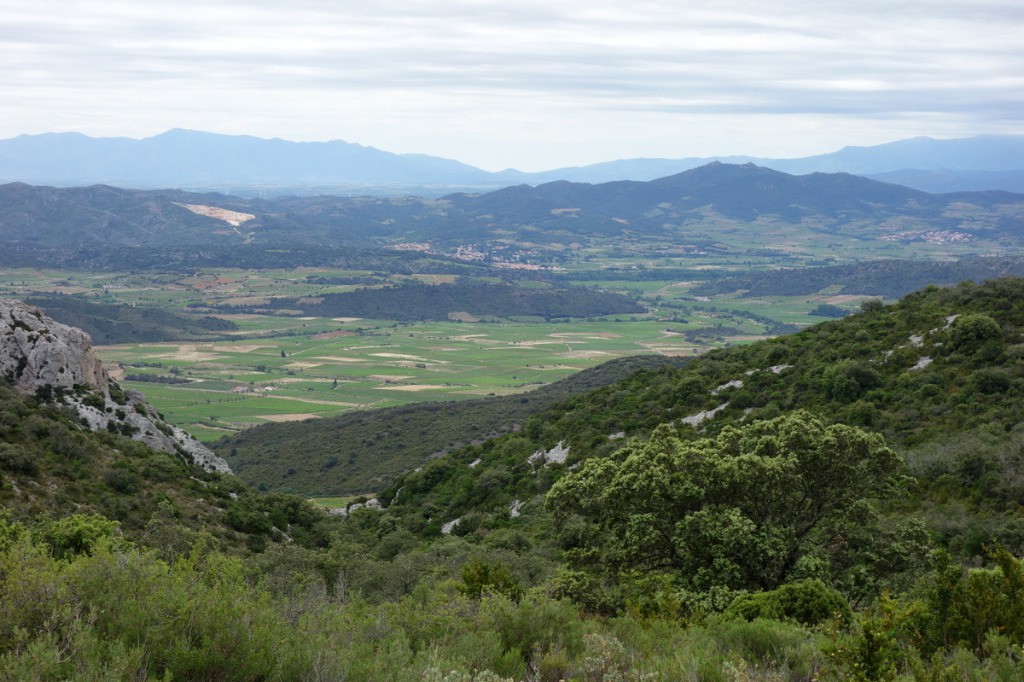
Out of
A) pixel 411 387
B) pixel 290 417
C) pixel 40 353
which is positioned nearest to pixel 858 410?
pixel 40 353

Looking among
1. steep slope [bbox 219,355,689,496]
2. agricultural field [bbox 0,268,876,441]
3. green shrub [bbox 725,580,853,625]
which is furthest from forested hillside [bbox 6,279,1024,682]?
agricultural field [bbox 0,268,876,441]

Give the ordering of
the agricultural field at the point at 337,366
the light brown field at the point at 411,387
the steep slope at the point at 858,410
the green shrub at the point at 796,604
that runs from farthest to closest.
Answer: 1. the light brown field at the point at 411,387
2. the agricultural field at the point at 337,366
3. the steep slope at the point at 858,410
4. the green shrub at the point at 796,604

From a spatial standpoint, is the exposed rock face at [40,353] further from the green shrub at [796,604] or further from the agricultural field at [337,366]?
the agricultural field at [337,366]

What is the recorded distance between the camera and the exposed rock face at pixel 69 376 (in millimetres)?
37656

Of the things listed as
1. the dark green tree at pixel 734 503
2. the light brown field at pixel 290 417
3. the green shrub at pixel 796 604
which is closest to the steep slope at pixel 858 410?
the dark green tree at pixel 734 503

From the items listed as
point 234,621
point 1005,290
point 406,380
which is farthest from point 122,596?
point 406,380

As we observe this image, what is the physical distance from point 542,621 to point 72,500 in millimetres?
19695

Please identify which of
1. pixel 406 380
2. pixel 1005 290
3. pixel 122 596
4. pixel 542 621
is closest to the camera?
pixel 122 596

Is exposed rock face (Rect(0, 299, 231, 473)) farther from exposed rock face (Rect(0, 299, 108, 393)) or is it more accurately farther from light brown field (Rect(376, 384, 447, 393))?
light brown field (Rect(376, 384, 447, 393))

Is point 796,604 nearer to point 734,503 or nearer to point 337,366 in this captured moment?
point 734,503

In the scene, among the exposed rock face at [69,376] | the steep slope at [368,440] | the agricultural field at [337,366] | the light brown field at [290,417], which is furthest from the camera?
the agricultural field at [337,366]

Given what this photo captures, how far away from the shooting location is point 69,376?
39.3 meters

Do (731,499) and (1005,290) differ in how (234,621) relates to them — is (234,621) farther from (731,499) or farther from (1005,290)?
(1005,290)

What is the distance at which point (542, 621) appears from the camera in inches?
585
